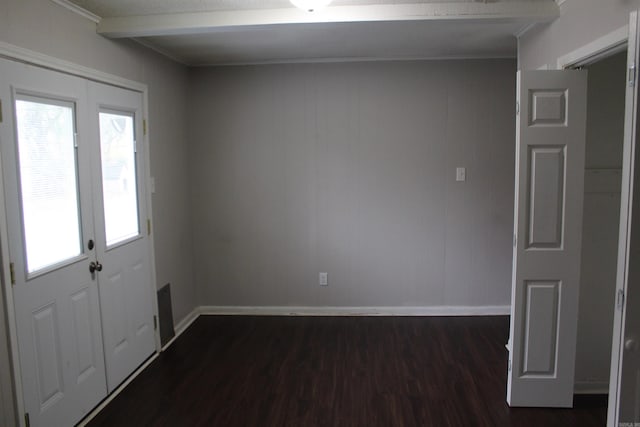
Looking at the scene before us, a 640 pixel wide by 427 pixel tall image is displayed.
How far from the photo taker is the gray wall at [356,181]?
4.18m

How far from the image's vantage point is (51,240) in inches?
96.0

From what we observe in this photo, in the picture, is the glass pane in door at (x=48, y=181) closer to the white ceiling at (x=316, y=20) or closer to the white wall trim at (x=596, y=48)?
the white ceiling at (x=316, y=20)

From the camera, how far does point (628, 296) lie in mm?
1829

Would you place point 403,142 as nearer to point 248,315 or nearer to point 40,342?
point 248,315

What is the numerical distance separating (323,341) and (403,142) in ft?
6.55

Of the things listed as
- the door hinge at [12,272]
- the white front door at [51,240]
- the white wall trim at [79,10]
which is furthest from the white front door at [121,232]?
the door hinge at [12,272]

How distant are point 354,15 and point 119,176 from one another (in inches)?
76.2

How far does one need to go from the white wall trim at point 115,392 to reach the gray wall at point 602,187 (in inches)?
125

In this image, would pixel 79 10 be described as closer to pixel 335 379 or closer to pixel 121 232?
pixel 121 232

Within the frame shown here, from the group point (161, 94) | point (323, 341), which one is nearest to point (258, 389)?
point (323, 341)

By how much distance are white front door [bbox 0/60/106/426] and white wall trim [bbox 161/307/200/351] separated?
3.19 feet

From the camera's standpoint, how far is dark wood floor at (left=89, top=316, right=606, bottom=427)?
8.91 feet

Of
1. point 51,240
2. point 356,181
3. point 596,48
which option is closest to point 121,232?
point 51,240

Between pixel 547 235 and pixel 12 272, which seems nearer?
pixel 12 272
